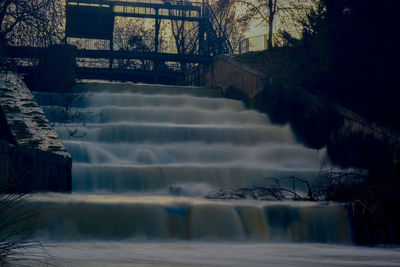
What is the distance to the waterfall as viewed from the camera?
950cm

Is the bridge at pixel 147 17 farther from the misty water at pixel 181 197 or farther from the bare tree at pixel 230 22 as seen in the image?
the misty water at pixel 181 197

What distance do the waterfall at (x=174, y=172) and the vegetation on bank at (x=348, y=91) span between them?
0.70m

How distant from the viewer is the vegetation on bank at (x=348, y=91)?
14.9 m

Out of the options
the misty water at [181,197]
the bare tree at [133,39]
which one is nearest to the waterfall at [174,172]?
the misty water at [181,197]

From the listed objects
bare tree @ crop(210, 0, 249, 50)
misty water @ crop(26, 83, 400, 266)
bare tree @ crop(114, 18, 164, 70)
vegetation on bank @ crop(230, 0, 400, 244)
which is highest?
bare tree @ crop(210, 0, 249, 50)

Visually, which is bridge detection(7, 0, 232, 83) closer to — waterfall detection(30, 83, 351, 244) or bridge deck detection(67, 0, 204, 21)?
bridge deck detection(67, 0, 204, 21)

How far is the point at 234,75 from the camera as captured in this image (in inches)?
1003

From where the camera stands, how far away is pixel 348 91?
60.3ft

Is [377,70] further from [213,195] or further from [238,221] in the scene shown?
[238,221]

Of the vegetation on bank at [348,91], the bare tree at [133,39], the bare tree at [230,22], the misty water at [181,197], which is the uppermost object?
the bare tree at [230,22]

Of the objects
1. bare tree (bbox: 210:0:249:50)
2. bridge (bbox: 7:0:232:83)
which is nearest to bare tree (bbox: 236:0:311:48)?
bridge (bbox: 7:0:232:83)

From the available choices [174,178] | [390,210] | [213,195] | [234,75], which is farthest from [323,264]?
[234,75]

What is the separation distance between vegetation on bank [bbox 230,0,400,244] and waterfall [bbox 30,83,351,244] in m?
0.70

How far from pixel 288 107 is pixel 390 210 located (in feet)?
32.2
